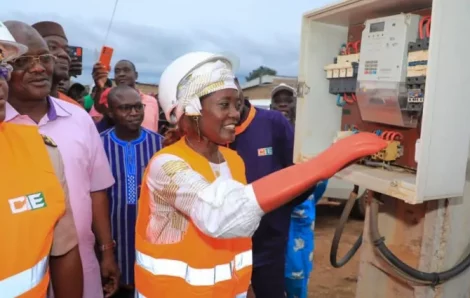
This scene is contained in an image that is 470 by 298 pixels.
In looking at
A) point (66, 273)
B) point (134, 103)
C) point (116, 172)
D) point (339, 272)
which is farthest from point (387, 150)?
point (339, 272)

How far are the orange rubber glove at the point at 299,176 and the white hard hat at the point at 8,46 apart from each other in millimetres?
867

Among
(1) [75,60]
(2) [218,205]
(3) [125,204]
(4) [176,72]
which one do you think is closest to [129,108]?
(3) [125,204]

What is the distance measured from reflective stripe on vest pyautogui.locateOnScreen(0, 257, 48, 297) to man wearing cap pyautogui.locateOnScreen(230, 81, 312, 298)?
1.37 m

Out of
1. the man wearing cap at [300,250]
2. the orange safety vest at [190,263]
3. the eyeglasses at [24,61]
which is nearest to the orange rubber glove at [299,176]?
the orange safety vest at [190,263]

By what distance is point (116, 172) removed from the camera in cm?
249

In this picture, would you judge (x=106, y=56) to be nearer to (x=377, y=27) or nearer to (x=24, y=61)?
(x=24, y=61)

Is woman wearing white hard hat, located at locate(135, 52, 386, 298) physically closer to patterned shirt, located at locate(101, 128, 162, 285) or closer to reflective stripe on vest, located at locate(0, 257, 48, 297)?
reflective stripe on vest, located at locate(0, 257, 48, 297)

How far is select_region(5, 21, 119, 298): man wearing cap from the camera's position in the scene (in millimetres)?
1805

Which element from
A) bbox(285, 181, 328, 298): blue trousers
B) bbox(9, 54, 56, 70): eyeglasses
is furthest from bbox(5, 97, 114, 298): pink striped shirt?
bbox(285, 181, 328, 298): blue trousers

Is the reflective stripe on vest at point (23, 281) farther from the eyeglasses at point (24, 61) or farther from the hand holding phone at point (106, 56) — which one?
the hand holding phone at point (106, 56)

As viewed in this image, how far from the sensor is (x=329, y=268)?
14.8 feet

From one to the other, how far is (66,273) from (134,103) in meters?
1.58

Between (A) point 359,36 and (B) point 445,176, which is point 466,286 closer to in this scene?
(B) point 445,176

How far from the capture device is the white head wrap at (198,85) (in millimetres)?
1486
